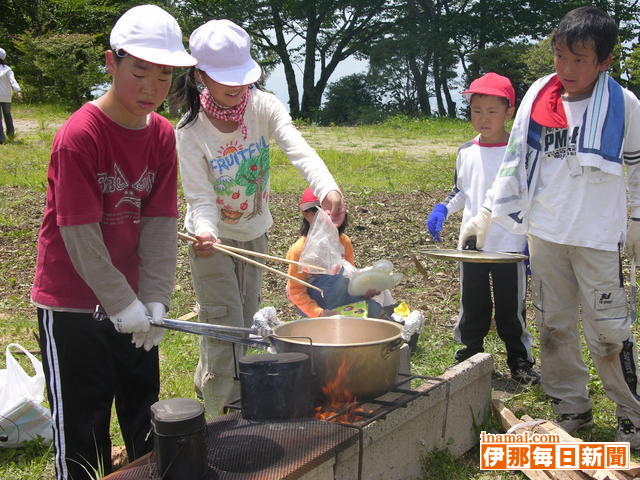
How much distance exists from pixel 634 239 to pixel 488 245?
97 centimetres

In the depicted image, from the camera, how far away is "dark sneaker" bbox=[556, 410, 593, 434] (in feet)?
12.8

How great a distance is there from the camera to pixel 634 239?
3619 millimetres

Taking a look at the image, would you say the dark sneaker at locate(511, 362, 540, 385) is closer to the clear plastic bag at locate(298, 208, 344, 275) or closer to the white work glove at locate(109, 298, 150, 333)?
the clear plastic bag at locate(298, 208, 344, 275)

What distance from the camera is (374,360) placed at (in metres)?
3.12

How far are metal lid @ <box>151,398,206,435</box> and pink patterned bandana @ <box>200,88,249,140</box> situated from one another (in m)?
1.69

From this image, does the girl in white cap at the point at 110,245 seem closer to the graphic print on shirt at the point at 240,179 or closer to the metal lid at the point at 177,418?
the metal lid at the point at 177,418

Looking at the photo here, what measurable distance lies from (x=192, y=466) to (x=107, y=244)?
0.98 meters

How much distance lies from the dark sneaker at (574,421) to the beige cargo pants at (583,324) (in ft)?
0.09

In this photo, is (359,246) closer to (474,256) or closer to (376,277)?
(376,277)

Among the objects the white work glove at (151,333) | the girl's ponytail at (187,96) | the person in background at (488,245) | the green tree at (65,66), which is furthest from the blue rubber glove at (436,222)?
the green tree at (65,66)

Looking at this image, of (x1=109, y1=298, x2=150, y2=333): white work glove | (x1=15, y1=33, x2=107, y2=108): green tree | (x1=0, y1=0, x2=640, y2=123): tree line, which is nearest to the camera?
(x1=109, y1=298, x2=150, y2=333): white work glove

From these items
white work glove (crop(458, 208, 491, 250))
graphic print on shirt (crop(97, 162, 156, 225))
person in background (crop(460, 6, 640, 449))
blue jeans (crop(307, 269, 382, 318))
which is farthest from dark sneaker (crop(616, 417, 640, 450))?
graphic print on shirt (crop(97, 162, 156, 225))

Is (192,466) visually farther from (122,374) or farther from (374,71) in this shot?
(374,71)

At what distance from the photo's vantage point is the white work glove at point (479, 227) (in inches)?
163
